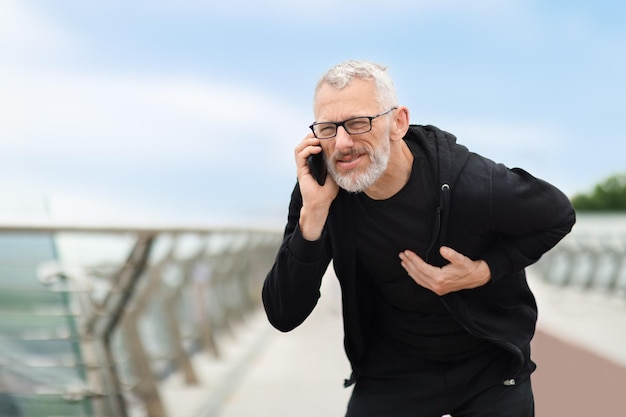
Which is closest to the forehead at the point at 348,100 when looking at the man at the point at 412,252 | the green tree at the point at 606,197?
the man at the point at 412,252

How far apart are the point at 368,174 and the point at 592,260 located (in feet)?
53.2

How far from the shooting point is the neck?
3133 millimetres

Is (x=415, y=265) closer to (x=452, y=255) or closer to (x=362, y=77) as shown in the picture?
(x=452, y=255)

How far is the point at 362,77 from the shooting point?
3031 mm

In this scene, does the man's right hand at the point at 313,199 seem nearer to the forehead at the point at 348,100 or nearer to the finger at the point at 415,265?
the forehead at the point at 348,100

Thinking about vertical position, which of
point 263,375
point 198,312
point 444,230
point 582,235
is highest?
point 582,235

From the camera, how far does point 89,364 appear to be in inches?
179

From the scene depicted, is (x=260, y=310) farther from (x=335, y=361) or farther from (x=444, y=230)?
(x=444, y=230)

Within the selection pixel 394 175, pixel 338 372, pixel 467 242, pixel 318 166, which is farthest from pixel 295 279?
pixel 338 372

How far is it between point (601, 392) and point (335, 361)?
2.89 m

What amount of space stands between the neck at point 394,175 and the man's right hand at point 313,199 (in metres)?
0.16

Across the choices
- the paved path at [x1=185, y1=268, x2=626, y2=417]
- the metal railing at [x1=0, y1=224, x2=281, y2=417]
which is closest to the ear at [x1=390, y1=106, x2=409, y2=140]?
the metal railing at [x1=0, y1=224, x2=281, y2=417]

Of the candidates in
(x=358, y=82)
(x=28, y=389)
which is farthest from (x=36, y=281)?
(x=358, y=82)

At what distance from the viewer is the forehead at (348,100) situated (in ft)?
9.86
